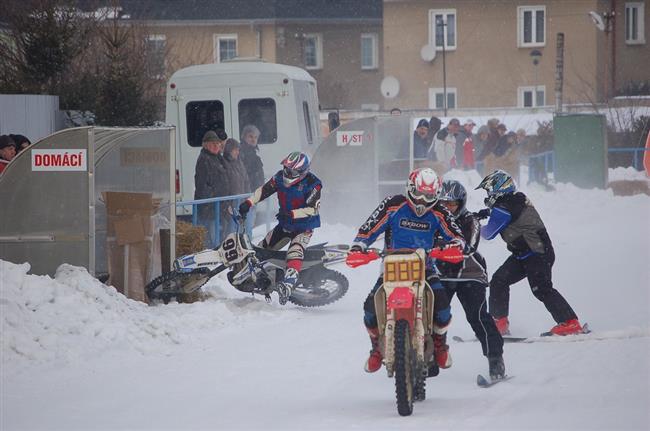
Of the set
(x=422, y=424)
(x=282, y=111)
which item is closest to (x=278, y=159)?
(x=282, y=111)

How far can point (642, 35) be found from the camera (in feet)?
167

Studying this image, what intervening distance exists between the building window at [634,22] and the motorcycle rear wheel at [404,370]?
45.5 meters

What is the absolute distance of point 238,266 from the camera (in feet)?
41.0

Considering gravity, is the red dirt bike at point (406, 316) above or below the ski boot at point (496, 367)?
above

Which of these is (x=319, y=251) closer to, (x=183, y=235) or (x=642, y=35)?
(x=183, y=235)

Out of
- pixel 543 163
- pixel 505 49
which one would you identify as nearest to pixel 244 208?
pixel 543 163

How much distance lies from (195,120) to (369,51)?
140 ft

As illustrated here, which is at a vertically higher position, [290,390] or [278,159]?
[278,159]

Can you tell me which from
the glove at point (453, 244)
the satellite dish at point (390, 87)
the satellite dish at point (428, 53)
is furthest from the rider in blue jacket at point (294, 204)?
the satellite dish at point (428, 53)

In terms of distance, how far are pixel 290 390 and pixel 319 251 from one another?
3.84 m

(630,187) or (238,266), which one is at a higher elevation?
(630,187)

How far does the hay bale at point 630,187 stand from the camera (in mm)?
25766

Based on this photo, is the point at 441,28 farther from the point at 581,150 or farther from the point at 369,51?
the point at 581,150

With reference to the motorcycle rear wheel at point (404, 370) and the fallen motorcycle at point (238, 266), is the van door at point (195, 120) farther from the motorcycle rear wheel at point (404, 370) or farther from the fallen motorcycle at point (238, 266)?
the motorcycle rear wheel at point (404, 370)
